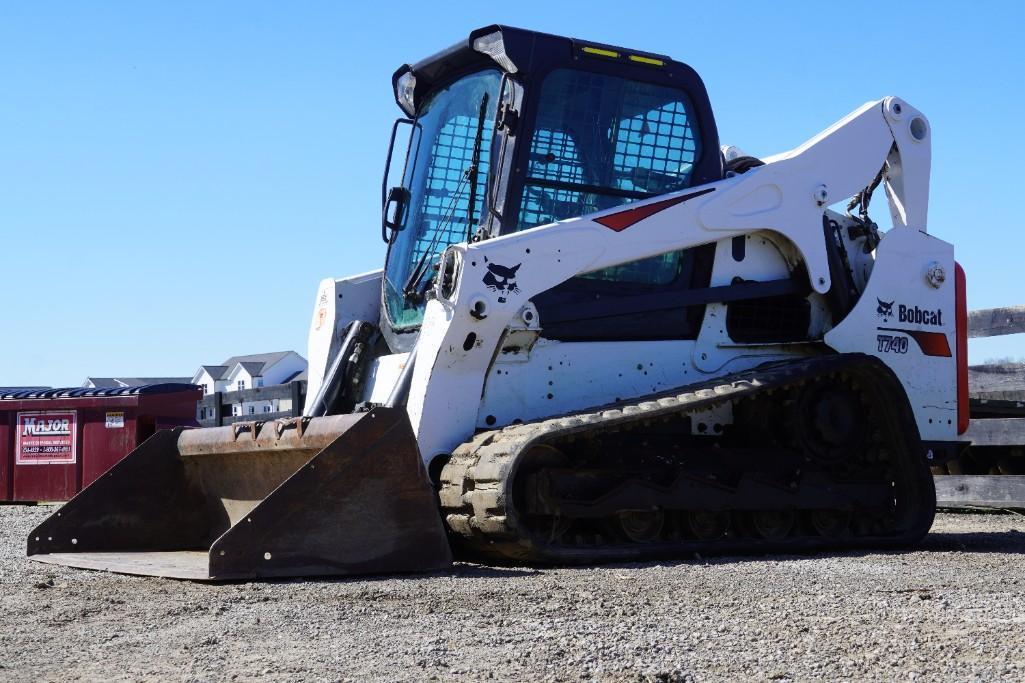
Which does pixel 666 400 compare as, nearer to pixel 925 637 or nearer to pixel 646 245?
pixel 646 245

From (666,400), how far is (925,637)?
113 inches

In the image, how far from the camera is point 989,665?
13.4ft

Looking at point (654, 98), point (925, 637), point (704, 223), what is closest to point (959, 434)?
point (704, 223)

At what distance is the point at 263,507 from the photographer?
592 centimetres

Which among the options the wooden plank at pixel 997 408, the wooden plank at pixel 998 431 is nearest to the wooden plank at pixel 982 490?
the wooden plank at pixel 998 431

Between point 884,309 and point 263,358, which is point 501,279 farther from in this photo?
point 263,358

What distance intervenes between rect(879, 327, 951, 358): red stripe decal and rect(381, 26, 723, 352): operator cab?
1.59m

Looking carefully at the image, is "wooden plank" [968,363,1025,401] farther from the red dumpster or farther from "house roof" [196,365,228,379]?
"house roof" [196,365,228,379]

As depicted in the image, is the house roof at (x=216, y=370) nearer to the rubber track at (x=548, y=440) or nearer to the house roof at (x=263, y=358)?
the house roof at (x=263, y=358)

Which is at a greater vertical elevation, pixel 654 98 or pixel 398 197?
pixel 654 98

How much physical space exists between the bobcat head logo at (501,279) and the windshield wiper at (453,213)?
76cm

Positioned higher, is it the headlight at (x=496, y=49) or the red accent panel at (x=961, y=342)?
the headlight at (x=496, y=49)

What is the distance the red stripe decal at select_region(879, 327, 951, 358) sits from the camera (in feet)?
28.9

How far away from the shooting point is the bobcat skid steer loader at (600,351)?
690cm
